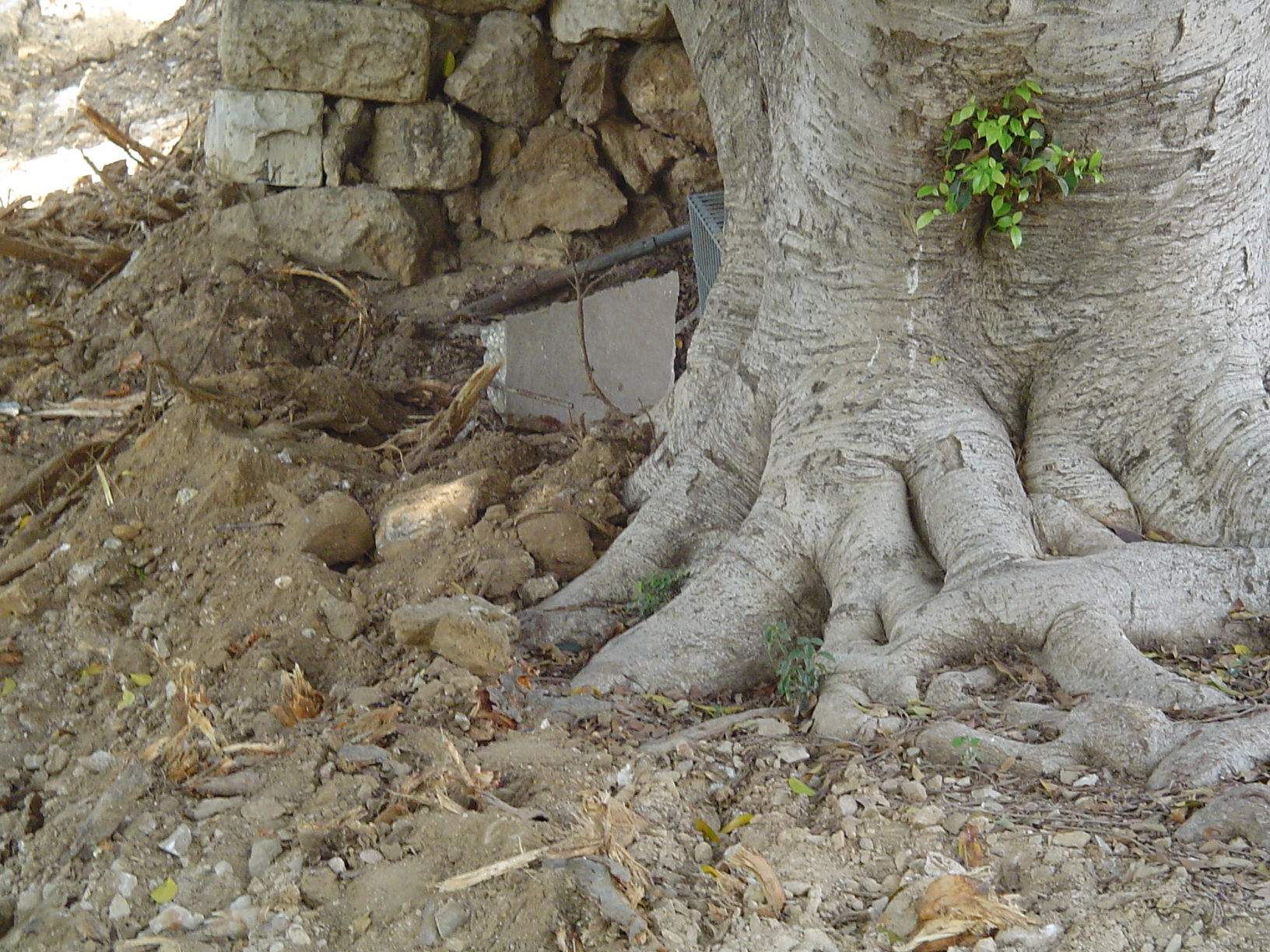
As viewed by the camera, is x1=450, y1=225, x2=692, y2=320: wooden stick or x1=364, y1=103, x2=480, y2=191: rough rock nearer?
x1=450, y1=225, x2=692, y2=320: wooden stick

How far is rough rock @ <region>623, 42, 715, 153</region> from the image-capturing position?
7191mm

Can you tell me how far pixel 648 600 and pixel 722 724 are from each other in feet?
2.74

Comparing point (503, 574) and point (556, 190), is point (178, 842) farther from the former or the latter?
point (556, 190)

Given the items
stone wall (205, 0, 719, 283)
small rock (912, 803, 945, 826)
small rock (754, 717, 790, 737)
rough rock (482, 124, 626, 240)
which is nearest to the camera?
small rock (912, 803, 945, 826)

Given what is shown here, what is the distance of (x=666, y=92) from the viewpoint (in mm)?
7219

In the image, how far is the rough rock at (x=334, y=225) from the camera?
23.1 feet

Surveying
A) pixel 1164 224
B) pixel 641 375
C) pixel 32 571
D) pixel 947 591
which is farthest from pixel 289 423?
pixel 1164 224

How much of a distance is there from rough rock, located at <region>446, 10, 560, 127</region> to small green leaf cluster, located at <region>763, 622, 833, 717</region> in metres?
5.07

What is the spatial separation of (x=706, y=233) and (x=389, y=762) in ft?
13.0

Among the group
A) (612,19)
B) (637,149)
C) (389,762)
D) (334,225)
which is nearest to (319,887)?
(389,762)

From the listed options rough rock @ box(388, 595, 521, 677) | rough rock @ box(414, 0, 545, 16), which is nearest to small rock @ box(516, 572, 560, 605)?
rough rock @ box(388, 595, 521, 677)

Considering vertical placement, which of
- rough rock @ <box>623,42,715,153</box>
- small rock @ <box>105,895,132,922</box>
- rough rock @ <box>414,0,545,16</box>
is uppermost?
rough rock @ <box>414,0,545,16</box>

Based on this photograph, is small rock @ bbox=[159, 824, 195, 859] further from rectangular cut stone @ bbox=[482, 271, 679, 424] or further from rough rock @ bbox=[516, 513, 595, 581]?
rectangular cut stone @ bbox=[482, 271, 679, 424]

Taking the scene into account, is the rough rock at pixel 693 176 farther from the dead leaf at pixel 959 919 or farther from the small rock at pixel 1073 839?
the dead leaf at pixel 959 919
